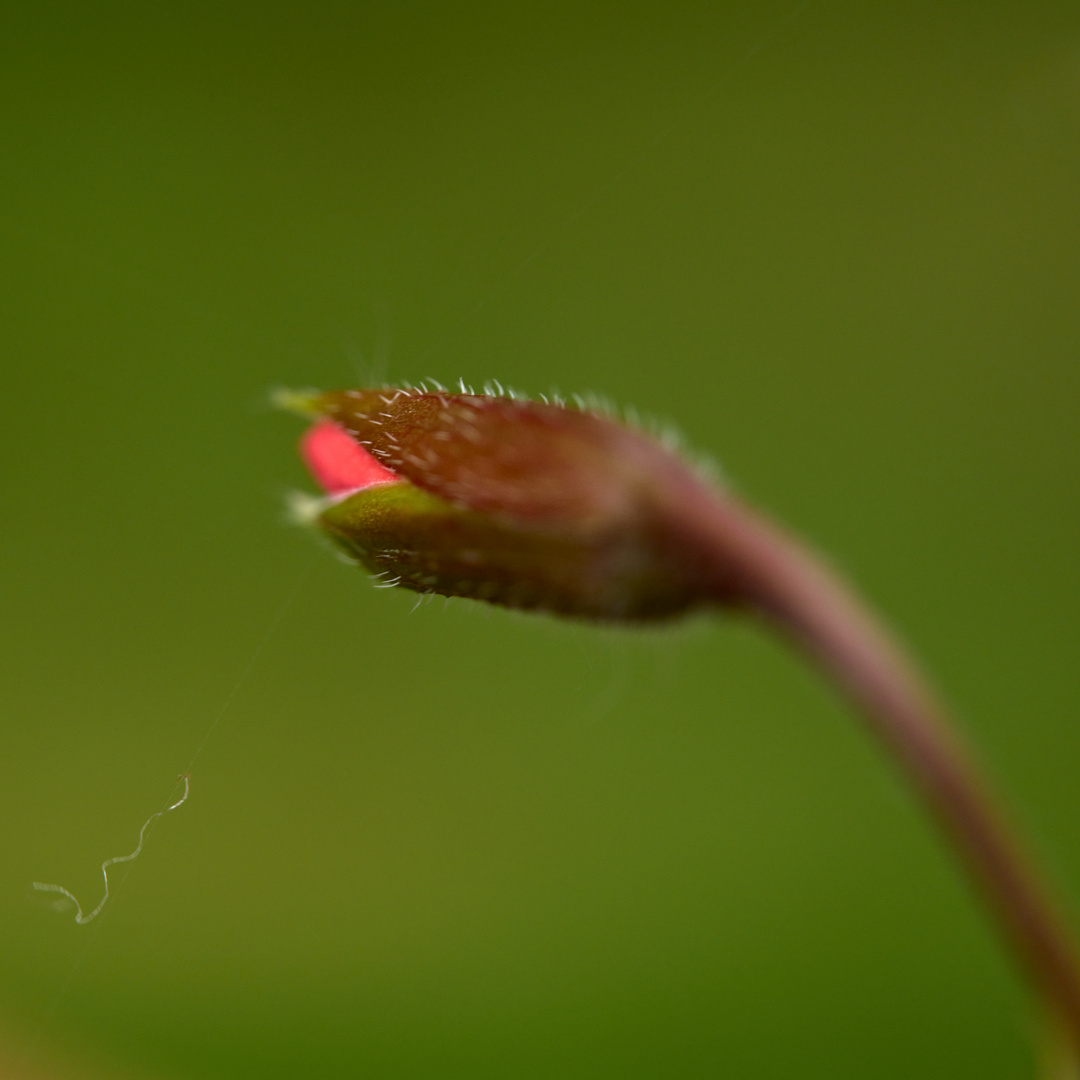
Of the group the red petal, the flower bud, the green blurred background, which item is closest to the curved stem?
the flower bud

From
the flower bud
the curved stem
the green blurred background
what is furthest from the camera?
the green blurred background

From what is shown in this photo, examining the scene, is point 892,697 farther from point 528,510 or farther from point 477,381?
point 477,381

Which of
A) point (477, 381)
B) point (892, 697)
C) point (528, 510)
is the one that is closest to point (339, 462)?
point (528, 510)

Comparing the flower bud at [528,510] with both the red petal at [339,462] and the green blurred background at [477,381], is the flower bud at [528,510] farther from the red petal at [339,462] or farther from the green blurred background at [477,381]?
the green blurred background at [477,381]

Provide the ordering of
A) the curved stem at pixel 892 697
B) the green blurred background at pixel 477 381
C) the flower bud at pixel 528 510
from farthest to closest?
the green blurred background at pixel 477 381 → the flower bud at pixel 528 510 → the curved stem at pixel 892 697

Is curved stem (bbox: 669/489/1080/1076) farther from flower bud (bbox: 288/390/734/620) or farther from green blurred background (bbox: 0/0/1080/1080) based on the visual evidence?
green blurred background (bbox: 0/0/1080/1080)

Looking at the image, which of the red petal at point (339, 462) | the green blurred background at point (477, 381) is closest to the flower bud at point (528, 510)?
the red petal at point (339, 462)

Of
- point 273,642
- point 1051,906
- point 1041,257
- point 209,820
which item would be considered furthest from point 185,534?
point 1051,906

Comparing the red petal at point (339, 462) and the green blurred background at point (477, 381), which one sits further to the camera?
the green blurred background at point (477, 381)
